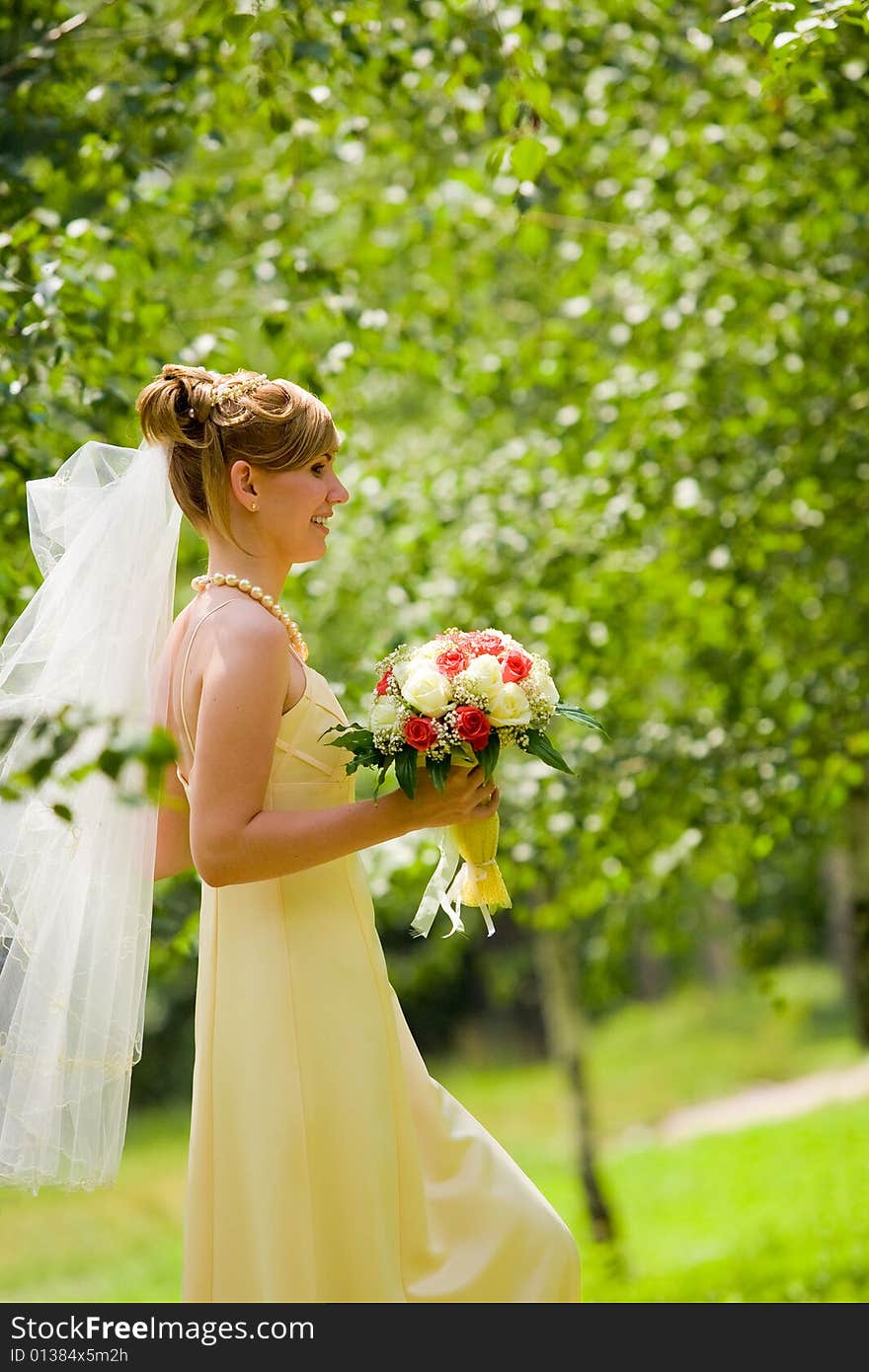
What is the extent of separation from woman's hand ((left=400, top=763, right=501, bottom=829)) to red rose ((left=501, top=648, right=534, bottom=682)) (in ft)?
0.50

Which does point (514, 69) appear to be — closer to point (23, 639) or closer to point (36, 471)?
point (36, 471)

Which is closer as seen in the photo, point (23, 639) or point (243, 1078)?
point (243, 1078)

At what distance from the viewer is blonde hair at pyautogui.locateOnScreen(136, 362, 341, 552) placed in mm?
2328

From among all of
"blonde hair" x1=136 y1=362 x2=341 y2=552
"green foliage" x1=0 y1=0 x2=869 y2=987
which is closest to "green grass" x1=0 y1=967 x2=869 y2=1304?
"green foliage" x1=0 y1=0 x2=869 y2=987

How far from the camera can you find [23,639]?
8.13ft

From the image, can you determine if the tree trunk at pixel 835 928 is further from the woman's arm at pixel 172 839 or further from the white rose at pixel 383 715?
the white rose at pixel 383 715

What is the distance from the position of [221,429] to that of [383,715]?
1.85ft

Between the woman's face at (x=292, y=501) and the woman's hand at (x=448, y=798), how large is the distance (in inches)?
17.9

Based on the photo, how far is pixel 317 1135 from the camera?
2293 mm

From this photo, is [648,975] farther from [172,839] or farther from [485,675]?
[485,675]

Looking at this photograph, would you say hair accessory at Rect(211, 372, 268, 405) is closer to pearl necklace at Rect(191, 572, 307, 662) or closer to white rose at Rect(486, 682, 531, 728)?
pearl necklace at Rect(191, 572, 307, 662)
